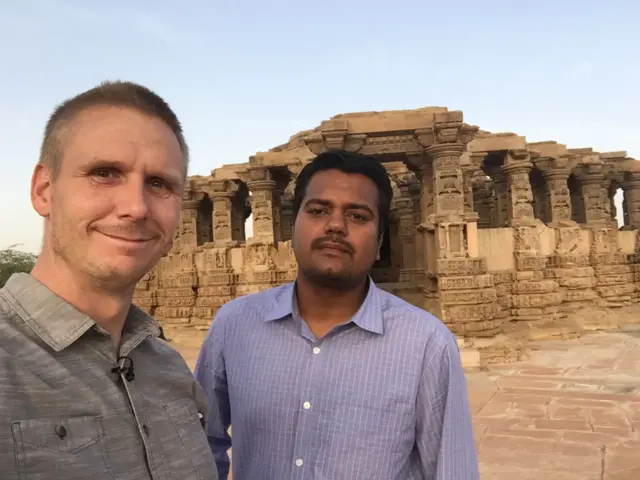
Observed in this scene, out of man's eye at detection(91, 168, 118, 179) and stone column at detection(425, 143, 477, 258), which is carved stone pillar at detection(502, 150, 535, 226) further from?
man's eye at detection(91, 168, 118, 179)

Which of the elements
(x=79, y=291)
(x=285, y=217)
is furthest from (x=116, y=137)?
(x=285, y=217)

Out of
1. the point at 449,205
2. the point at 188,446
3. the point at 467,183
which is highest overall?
the point at 467,183

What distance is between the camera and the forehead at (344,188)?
5.83 feet

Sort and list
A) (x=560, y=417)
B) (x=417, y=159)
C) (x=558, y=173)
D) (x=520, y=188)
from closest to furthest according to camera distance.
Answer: (x=560, y=417), (x=417, y=159), (x=520, y=188), (x=558, y=173)

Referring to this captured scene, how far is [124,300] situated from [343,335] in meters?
0.85

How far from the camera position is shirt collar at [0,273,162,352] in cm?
96

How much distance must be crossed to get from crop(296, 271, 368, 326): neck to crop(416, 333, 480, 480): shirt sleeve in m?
0.31

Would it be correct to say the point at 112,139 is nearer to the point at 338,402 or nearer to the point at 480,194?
the point at 338,402

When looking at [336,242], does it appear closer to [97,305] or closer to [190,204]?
[97,305]

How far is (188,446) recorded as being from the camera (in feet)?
3.72

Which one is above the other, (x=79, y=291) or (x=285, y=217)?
(x=285, y=217)

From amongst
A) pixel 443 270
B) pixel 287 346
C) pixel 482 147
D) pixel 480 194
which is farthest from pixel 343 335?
pixel 480 194

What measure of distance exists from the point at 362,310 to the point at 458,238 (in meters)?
7.98

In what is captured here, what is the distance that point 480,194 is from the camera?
18.5 meters
